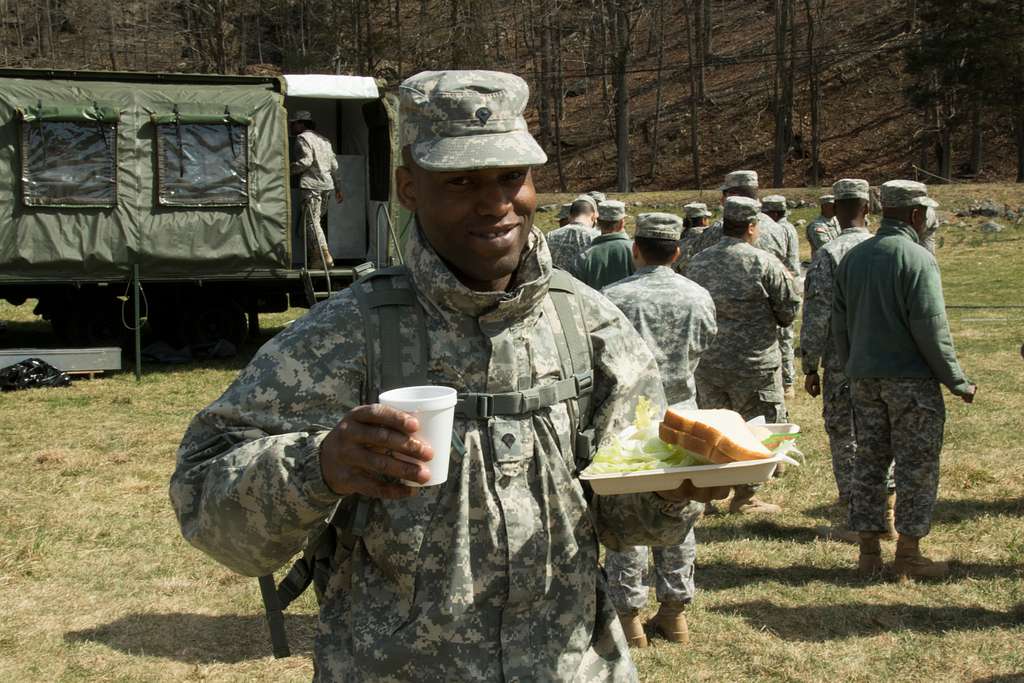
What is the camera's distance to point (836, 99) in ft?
156

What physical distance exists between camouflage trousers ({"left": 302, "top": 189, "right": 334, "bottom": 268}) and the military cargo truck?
0.70 feet

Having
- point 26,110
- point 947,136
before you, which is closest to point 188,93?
point 26,110

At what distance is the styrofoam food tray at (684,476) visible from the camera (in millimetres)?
2000

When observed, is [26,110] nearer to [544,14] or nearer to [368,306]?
[368,306]

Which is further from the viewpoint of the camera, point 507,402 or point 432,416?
point 507,402

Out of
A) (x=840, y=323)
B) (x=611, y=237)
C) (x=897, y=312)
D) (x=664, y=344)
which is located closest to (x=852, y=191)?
(x=611, y=237)

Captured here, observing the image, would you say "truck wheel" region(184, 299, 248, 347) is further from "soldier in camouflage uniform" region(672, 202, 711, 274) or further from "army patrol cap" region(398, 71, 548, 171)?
"army patrol cap" region(398, 71, 548, 171)

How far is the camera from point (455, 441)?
199cm

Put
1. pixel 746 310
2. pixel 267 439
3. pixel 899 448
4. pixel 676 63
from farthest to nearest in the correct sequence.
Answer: pixel 676 63 → pixel 746 310 → pixel 899 448 → pixel 267 439

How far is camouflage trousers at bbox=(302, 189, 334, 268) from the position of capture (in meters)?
13.5

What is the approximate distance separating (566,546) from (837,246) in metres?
5.82

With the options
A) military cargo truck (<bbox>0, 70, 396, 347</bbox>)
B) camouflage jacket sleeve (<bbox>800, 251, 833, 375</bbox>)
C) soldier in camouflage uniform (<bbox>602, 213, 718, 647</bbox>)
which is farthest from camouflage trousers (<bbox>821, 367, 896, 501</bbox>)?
military cargo truck (<bbox>0, 70, 396, 347</bbox>)

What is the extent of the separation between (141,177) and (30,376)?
2452 mm

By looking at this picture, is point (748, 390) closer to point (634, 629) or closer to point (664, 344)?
point (664, 344)
